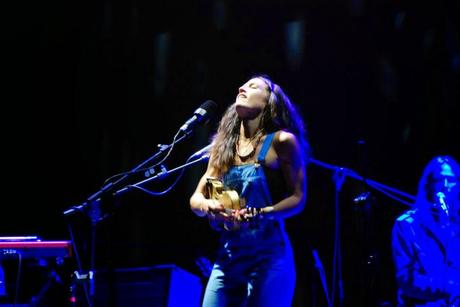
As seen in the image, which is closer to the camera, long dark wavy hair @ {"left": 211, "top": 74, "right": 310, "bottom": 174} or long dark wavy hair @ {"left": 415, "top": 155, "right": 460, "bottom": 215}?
long dark wavy hair @ {"left": 211, "top": 74, "right": 310, "bottom": 174}

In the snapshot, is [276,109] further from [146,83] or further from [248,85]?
[146,83]

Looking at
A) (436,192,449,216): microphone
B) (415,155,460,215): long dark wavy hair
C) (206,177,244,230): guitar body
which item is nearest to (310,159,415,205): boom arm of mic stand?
(415,155,460,215): long dark wavy hair

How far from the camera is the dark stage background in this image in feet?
16.3

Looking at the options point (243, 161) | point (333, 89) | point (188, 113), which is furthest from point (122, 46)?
point (243, 161)

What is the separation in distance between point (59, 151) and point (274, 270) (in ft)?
10.0

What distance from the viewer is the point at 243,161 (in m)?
2.92

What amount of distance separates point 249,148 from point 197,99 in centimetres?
230

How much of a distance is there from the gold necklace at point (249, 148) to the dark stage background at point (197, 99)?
2080mm

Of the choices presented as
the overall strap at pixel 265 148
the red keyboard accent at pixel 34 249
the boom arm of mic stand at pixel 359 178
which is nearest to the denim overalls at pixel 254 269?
the overall strap at pixel 265 148

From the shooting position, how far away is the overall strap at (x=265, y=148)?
2.83 meters

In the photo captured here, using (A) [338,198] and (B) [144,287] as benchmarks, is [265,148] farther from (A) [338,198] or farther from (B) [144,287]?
(A) [338,198]

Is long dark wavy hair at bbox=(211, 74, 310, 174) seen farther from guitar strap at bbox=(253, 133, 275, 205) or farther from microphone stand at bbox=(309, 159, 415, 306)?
microphone stand at bbox=(309, 159, 415, 306)

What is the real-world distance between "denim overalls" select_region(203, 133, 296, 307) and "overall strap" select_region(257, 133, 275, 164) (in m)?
0.30

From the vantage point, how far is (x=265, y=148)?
2867mm
